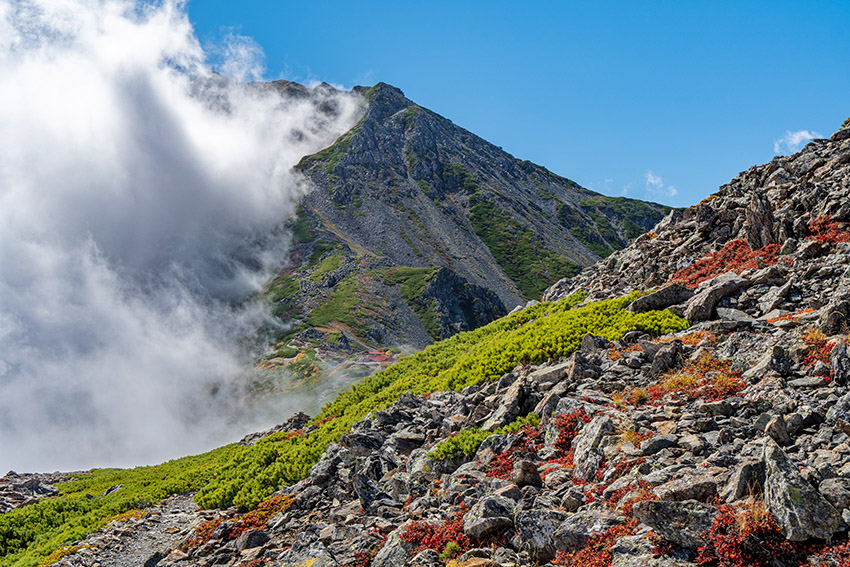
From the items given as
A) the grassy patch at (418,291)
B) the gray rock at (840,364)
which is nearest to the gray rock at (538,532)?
the gray rock at (840,364)

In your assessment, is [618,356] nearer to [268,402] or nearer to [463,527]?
[463,527]

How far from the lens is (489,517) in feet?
35.5

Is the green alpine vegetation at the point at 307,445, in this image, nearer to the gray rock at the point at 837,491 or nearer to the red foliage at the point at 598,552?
the red foliage at the point at 598,552

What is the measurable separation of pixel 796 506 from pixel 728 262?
2333 centimetres

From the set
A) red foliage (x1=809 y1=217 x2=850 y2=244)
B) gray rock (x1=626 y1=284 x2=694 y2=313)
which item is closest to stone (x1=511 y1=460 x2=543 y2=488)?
gray rock (x1=626 y1=284 x2=694 y2=313)

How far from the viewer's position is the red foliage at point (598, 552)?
860cm

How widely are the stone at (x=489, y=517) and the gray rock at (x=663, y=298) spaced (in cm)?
1649

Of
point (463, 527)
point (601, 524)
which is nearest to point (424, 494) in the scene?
point (463, 527)

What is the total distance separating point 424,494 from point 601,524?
A: 6.92m

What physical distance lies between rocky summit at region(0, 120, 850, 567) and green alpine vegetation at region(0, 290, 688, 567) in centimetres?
19

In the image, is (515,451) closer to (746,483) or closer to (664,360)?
(664,360)

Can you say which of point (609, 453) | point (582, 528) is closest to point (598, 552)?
point (582, 528)

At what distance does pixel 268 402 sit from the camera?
118875 mm

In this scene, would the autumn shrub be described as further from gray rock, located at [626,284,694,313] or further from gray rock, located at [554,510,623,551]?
gray rock, located at [626,284,694,313]
